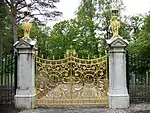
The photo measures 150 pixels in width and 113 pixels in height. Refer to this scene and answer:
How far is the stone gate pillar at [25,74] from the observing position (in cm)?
995

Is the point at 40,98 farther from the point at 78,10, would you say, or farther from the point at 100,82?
the point at 78,10

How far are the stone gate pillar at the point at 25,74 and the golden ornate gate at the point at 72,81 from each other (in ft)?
1.37

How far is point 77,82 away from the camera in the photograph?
1051 centimetres

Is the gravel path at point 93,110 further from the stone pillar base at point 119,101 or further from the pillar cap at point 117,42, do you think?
the pillar cap at point 117,42

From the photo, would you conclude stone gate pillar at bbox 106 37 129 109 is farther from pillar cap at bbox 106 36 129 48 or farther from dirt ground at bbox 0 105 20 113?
dirt ground at bbox 0 105 20 113

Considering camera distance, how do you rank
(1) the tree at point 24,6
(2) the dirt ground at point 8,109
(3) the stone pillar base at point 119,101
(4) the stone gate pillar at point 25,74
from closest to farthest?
(2) the dirt ground at point 8,109 < (3) the stone pillar base at point 119,101 < (4) the stone gate pillar at point 25,74 < (1) the tree at point 24,6

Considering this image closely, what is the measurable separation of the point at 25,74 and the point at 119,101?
3260mm

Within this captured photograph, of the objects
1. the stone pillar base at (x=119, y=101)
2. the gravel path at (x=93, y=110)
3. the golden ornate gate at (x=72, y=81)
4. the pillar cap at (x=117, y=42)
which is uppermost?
the pillar cap at (x=117, y=42)

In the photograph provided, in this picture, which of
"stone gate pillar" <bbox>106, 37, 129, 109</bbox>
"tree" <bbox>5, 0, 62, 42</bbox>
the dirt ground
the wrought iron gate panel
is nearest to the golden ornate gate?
the wrought iron gate panel

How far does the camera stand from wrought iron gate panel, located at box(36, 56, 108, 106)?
1041cm

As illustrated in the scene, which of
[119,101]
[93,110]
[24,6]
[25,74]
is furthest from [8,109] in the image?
[24,6]

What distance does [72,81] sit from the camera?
10.4 meters

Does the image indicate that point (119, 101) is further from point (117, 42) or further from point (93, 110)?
point (117, 42)

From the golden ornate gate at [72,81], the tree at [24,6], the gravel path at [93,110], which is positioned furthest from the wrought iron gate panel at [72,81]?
the tree at [24,6]
